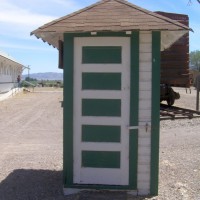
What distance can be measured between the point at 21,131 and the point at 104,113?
793 cm

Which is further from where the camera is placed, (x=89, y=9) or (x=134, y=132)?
(x=89, y=9)

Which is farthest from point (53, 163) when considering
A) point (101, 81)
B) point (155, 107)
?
point (155, 107)

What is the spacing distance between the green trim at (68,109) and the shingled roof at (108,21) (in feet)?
0.79

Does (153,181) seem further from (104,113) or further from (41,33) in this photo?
(41,33)

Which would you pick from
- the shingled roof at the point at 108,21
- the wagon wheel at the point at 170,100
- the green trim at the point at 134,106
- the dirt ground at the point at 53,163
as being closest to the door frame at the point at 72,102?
the green trim at the point at 134,106

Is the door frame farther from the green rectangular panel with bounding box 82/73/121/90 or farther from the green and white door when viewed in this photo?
the green rectangular panel with bounding box 82/73/121/90

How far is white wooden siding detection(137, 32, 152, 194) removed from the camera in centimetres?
645

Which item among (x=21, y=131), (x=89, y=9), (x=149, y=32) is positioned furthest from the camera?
(x=21, y=131)

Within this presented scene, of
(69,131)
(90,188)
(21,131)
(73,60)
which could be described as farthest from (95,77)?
(21,131)

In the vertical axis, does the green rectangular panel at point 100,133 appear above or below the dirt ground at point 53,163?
above

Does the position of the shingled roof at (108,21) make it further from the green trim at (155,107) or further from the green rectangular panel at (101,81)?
the green rectangular panel at (101,81)

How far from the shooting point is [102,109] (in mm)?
6547

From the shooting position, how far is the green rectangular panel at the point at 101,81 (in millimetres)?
6492

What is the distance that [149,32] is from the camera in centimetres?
642
